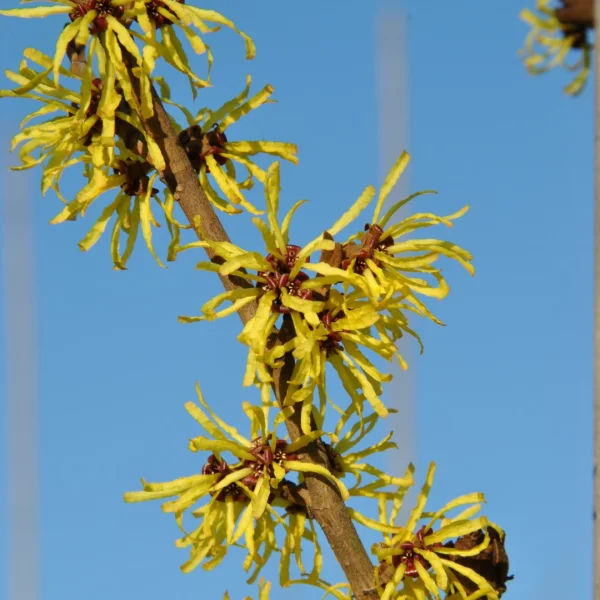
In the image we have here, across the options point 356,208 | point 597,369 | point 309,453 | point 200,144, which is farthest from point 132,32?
point 597,369

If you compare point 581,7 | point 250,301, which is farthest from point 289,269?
point 581,7

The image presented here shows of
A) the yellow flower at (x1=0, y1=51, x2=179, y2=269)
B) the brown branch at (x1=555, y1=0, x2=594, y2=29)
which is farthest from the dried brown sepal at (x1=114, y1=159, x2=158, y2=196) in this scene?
the brown branch at (x1=555, y1=0, x2=594, y2=29)

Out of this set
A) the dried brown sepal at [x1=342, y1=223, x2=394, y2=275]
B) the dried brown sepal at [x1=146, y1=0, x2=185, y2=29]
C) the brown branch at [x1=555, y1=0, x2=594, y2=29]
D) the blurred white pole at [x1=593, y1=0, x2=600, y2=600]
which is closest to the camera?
the blurred white pole at [x1=593, y1=0, x2=600, y2=600]

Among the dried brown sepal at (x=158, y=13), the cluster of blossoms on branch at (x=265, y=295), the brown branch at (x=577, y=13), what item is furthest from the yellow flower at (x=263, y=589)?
the brown branch at (x=577, y=13)

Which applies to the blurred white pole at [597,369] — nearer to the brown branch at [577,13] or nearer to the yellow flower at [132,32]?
the yellow flower at [132,32]

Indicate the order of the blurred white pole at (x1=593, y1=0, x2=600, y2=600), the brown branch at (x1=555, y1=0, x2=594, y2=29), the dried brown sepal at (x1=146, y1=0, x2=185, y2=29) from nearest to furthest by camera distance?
the blurred white pole at (x1=593, y1=0, x2=600, y2=600) < the dried brown sepal at (x1=146, y1=0, x2=185, y2=29) < the brown branch at (x1=555, y1=0, x2=594, y2=29)

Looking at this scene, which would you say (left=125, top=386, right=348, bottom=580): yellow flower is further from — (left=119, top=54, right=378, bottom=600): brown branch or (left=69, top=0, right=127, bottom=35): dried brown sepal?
(left=69, top=0, right=127, bottom=35): dried brown sepal

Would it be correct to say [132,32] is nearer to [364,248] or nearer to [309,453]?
[364,248]

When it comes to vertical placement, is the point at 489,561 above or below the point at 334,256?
below
